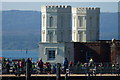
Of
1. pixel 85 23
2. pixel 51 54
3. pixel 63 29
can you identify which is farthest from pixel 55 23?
Answer: pixel 85 23

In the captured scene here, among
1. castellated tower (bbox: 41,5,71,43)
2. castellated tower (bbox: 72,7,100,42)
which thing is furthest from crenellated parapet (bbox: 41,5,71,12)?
castellated tower (bbox: 72,7,100,42)

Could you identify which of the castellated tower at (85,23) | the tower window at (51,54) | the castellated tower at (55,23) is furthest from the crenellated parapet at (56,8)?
the tower window at (51,54)

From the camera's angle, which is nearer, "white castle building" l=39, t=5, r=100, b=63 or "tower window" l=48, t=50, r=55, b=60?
"tower window" l=48, t=50, r=55, b=60

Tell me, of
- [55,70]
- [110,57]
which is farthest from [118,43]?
[55,70]

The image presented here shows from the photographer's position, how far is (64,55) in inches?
4048

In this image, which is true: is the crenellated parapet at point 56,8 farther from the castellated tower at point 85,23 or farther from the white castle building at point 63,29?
the castellated tower at point 85,23

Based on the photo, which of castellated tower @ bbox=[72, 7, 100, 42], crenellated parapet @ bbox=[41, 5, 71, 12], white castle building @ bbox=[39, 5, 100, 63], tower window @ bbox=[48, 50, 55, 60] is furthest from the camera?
castellated tower @ bbox=[72, 7, 100, 42]

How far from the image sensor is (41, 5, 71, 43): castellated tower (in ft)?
342

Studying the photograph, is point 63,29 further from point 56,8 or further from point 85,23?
point 85,23

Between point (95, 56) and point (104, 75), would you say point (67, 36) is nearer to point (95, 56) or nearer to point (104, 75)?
point (95, 56)

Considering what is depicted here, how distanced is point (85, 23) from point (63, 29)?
11.2 feet

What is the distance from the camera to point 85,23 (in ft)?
353

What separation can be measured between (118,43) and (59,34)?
869 centimetres

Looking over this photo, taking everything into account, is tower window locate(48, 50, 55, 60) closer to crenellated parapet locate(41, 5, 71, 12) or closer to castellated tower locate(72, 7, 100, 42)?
crenellated parapet locate(41, 5, 71, 12)
